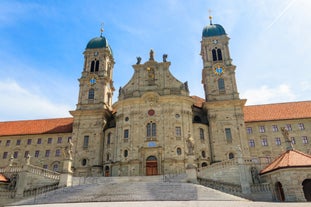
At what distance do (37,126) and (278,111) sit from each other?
44485 mm

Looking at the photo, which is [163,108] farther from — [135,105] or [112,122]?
[112,122]

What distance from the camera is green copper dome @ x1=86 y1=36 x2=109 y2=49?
48166 mm

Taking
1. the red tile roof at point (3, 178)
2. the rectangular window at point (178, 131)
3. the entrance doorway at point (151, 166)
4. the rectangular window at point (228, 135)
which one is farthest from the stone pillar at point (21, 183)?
the rectangular window at point (228, 135)

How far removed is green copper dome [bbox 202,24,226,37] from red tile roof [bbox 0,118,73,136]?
30674 mm

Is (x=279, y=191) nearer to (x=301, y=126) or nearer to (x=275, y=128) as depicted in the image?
(x=275, y=128)

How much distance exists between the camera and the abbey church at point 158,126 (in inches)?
1384

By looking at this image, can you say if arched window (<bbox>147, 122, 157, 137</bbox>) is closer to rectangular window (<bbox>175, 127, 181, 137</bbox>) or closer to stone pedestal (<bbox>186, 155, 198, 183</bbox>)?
rectangular window (<bbox>175, 127, 181, 137</bbox>)

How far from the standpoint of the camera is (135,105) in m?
38.1

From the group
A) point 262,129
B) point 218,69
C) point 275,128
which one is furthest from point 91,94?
point 275,128

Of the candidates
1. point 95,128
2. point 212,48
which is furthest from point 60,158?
point 212,48

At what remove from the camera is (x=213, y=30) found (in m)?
45.7

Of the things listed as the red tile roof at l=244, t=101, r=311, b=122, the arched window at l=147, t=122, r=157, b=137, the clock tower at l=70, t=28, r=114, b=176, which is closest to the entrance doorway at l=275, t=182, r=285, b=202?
the arched window at l=147, t=122, r=157, b=137

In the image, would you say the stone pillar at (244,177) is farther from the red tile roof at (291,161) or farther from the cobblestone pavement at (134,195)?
the cobblestone pavement at (134,195)

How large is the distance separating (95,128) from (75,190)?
17.9 meters
